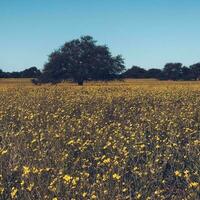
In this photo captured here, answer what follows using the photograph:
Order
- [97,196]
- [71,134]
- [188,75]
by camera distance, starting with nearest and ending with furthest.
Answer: [97,196] < [71,134] < [188,75]

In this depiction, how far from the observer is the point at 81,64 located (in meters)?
54.3

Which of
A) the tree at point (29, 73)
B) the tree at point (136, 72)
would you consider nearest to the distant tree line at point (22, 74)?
the tree at point (29, 73)

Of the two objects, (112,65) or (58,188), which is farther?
(112,65)

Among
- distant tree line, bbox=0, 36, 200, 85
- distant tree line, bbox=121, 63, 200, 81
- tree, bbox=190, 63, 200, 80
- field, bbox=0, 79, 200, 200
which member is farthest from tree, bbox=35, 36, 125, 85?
field, bbox=0, 79, 200, 200

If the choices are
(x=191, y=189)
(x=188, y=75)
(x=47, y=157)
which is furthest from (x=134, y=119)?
(x=188, y=75)

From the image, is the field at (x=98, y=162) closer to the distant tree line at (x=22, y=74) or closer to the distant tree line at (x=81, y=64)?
the distant tree line at (x=81, y=64)

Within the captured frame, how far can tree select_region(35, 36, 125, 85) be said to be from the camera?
5347cm

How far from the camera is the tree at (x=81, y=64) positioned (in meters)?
53.5

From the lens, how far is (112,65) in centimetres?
5431

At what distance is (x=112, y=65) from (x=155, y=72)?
82.6 feet

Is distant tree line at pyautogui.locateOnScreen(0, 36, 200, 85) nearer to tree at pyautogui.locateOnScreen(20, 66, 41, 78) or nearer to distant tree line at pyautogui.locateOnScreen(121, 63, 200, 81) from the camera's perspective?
distant tree line at pyautogui.locateOnScreen(121, 63, 200, 81)

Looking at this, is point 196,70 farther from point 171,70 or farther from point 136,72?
point 136,72

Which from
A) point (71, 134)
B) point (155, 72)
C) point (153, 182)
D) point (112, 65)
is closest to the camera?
point (153, 182)

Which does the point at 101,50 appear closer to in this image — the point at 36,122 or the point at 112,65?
the point at 112,65
